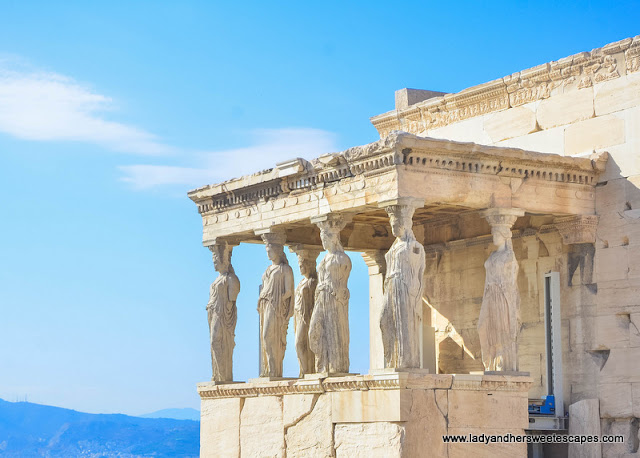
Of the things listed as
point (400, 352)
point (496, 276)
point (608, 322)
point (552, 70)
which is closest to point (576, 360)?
point (608, 322)

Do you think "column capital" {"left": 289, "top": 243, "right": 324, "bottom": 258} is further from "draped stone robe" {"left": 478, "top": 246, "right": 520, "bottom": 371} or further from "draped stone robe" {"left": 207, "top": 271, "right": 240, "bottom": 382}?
"draped stone robe" {"left": 478, "top": 246, "right": 520, "bottom": 371}

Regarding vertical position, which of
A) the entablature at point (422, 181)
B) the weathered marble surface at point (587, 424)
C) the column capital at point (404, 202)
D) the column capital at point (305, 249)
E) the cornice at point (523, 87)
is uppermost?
the cornice at point (523, 87)

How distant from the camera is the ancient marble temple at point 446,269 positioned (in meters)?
14.0

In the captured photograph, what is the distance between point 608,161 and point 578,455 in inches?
131

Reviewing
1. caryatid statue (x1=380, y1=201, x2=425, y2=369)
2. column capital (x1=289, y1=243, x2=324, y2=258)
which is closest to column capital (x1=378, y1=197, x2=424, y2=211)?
caryatid statue (x1=380, y1=201, x2=425, y2=369)

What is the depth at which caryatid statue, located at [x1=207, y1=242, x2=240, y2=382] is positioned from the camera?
1708 centimetres

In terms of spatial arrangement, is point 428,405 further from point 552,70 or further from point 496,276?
point 552,70

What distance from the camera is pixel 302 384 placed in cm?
1527

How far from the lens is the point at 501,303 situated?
14.5 metres

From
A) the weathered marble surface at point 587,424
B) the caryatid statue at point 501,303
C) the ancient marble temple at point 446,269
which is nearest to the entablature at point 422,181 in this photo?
the ancient marble temple at point 446,269

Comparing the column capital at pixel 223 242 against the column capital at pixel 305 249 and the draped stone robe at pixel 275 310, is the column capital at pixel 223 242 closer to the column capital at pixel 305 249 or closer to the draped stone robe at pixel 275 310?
the column capital at pixel 305 249

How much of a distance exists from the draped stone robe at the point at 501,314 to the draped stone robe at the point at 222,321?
152 inches

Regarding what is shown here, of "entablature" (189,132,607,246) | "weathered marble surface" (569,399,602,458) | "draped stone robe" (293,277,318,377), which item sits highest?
"entablature" (189,132,607,246)

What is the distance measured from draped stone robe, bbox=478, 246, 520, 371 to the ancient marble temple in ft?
0.05
